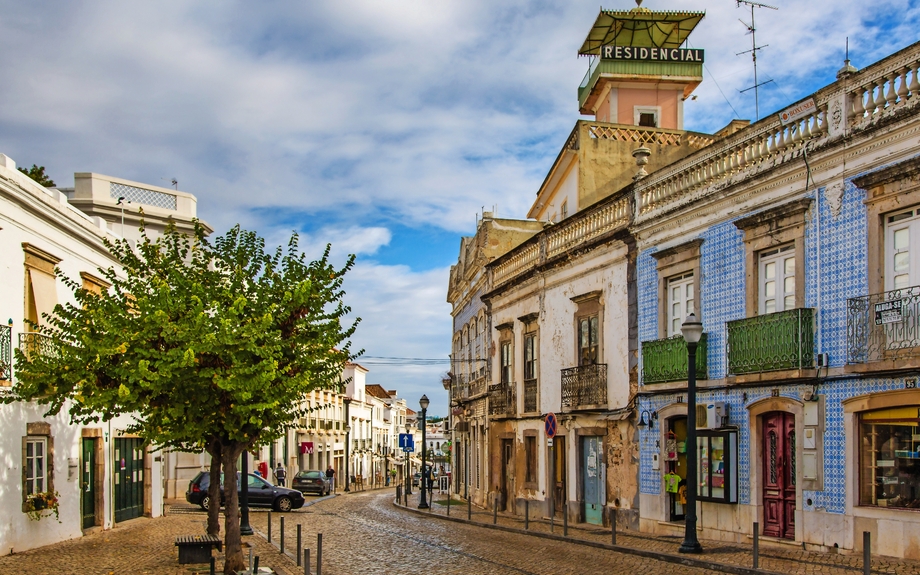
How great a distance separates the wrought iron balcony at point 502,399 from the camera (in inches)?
1137

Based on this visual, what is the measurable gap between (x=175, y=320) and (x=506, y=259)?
57.1 feet

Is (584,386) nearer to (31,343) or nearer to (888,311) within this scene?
(888,311)

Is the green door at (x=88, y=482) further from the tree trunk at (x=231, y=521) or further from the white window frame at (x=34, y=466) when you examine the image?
the tree trunk at (x=231, y=521)

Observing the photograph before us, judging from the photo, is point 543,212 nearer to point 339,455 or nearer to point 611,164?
point 611,164

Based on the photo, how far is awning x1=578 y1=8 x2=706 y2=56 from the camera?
3297 centimetres

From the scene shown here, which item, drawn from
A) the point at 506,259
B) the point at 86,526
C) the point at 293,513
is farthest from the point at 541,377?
the point at 86,526

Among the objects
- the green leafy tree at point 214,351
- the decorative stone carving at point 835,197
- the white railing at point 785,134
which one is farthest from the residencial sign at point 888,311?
the green leafy tree at point 214,351

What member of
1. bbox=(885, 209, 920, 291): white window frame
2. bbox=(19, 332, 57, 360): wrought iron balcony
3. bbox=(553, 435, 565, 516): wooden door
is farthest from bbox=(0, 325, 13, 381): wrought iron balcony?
bbox=(885, 209, 920, 291): white window frame

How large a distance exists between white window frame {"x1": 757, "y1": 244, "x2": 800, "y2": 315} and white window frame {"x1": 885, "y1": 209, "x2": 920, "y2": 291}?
1.94m

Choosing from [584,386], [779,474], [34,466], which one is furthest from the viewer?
[584,386]

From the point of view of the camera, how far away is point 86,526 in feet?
70.8

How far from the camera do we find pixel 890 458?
13.8 meters

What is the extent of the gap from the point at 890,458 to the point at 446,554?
300 inches

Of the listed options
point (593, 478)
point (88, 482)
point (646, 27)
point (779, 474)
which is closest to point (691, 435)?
point (779, 474)
